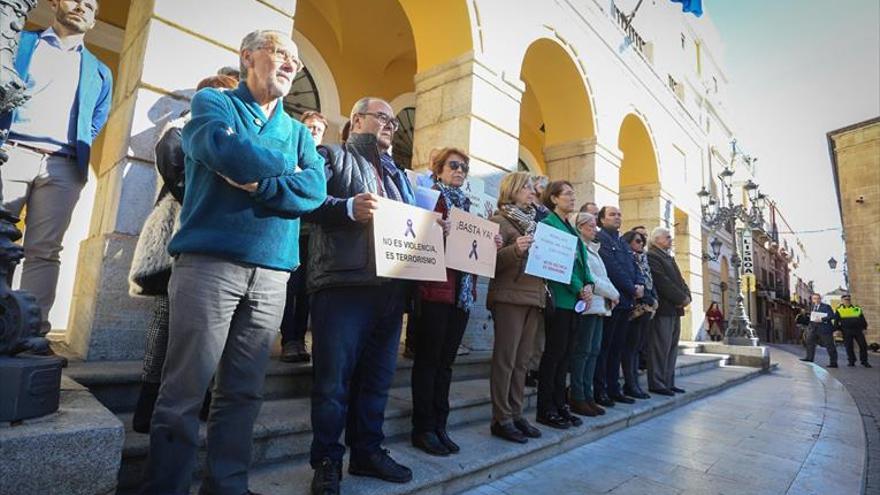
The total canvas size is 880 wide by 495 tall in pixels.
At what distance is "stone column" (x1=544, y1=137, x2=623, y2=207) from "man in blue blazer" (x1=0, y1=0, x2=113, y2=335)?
698 centimetres

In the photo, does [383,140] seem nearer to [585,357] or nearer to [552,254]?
[552,254]

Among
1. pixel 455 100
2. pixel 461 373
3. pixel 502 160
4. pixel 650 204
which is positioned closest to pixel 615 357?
pixel 461 373

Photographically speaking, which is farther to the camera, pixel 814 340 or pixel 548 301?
pixel 814 340

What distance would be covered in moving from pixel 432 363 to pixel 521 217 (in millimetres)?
1316

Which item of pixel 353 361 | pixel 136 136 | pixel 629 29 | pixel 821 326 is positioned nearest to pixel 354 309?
pixel 353 361

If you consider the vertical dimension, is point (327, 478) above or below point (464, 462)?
above

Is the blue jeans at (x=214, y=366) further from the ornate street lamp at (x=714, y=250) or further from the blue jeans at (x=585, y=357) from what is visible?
the ornate street lamp at (x=714, y=250)

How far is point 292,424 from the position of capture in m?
2.44

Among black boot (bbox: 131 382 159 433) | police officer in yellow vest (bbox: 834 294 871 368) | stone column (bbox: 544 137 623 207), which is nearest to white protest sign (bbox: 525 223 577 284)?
black boot (bbox: 131 382 159 433)

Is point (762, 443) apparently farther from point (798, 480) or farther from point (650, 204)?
point (650, 204)

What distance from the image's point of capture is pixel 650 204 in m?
→ 10.7

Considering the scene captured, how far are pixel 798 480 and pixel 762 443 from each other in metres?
1.01

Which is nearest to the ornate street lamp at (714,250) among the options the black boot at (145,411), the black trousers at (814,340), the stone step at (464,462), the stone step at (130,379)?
the black trousers at (814,340)

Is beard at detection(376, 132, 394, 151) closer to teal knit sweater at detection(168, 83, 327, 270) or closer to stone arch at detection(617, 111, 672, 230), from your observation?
teal knit sweater at detection(168, 83, 327, 270)
